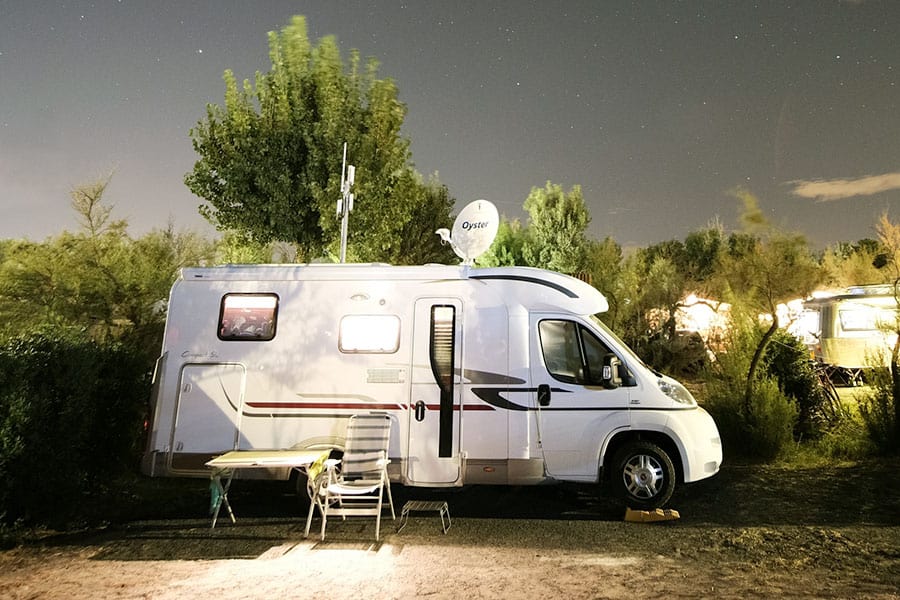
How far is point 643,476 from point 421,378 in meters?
2.50

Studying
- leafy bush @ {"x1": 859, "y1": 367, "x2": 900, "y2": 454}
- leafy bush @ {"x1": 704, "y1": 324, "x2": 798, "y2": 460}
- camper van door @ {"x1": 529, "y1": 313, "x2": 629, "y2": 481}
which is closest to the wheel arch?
camper van door @ {"x1": 529, "y1": 313, "x2": 629, "y2": 481}

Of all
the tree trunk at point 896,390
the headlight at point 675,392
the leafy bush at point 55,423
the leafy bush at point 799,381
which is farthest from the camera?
the leafy bush at point 799,381

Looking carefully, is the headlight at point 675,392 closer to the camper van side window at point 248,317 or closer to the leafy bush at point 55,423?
the camper van side window at point 248,317

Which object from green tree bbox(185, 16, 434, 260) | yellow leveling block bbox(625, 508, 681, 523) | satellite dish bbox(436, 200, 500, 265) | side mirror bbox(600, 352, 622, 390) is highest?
green tree bbox(185, 16, 434, 260)

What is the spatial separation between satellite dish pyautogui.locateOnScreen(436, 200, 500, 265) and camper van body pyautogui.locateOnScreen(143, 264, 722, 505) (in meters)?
2.12

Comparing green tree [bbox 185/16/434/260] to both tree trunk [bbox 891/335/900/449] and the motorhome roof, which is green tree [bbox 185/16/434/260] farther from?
tree trunk [bbox 891/335/900/449]

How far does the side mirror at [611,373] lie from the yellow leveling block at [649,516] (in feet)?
4.14

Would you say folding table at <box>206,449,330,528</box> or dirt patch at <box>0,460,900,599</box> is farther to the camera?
folding table at <box>206,449,330,528</box>

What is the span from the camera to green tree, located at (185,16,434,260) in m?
13.4

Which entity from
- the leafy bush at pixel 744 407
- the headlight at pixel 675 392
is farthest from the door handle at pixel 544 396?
the leafy bush at pixel 744 407

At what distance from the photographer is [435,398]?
19.8 ft

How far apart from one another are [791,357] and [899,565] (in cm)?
535

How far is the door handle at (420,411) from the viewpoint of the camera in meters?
6.02

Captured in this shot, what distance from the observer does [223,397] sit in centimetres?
612
